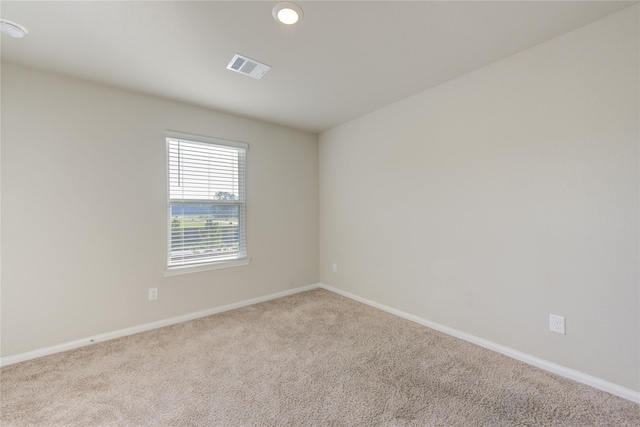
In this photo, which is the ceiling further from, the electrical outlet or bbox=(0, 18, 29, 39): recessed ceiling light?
the electrical outlet

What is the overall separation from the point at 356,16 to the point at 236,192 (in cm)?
235

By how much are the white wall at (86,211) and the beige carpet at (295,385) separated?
0.33 meters

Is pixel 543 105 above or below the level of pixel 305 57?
below

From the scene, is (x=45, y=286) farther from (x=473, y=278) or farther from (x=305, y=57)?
(x=473, y=278)

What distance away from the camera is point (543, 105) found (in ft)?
6.44

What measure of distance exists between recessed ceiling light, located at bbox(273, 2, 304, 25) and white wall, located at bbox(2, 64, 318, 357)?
5.89 feet

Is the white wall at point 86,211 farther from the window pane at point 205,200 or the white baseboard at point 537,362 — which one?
the white baseboard at point 537,362

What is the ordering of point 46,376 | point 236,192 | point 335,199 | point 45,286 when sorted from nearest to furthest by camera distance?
point 46,376, point 45,286, point 236,192, point 335,199

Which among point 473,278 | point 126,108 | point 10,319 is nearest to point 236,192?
point 126,108

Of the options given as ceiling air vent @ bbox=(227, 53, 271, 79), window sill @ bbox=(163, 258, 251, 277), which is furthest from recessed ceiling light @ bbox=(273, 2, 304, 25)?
window sill @ bbox=(163, 258, 251, 277)

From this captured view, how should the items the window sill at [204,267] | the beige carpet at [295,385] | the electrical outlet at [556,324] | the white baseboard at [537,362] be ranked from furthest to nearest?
the window sill at [204,267], the electrical outlet at [556,324], the white baseboard at [537,362], the beige carpet at [295,385]

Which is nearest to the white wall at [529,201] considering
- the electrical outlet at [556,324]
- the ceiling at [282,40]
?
the electrical outlet at [556,324]

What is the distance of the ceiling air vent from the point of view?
212cm

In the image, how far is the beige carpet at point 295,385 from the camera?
1537 millimetres
